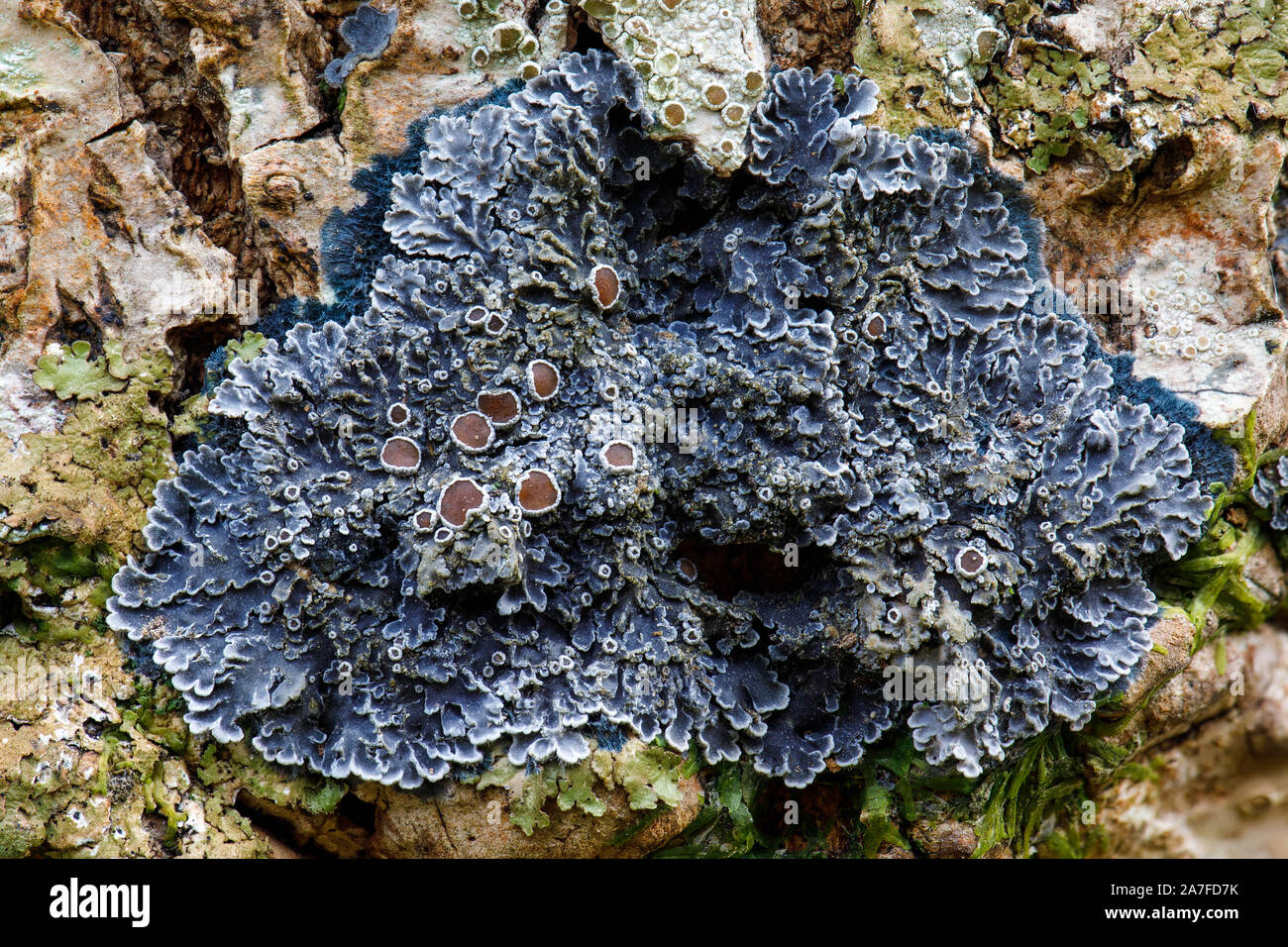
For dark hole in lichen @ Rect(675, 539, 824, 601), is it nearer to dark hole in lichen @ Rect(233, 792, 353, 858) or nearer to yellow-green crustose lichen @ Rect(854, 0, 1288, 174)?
dark hole in lichen @ Rect(233, 792, 353, 858)

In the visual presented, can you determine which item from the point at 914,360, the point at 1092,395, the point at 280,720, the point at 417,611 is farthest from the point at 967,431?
the point at 280,720

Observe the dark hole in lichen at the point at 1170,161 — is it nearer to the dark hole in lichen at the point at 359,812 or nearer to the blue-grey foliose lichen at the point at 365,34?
the blue-grey foliose lichen at the point at 365,34

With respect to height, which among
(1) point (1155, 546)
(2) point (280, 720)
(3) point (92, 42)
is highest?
(3) point (92, 42)

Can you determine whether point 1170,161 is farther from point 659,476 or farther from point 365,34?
point 365,34

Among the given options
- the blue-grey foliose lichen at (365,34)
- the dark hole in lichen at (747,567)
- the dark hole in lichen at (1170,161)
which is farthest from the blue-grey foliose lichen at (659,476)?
the dark hole in lichen at (1170,161)

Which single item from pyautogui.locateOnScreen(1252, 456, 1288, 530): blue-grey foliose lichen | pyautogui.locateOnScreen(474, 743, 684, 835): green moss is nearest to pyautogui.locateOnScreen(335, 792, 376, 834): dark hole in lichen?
pyautogui.locateOnScreen(474, 743, 684, 835): green moss

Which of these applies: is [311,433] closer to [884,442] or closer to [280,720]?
[280,720]

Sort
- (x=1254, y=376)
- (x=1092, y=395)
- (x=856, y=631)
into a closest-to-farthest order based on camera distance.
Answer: (x=856, y=631) < (x=1092, y=395) < (x=1254, y=376)
